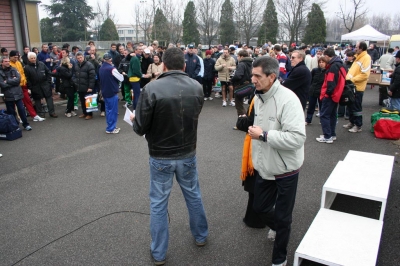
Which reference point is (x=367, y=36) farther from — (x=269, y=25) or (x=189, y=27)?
(x=189, y=27)

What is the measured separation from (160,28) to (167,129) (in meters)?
29.1

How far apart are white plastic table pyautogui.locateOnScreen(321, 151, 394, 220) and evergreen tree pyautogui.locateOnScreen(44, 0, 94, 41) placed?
37815 millimetres

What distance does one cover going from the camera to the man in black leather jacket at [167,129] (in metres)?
2.81

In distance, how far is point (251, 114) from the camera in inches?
126

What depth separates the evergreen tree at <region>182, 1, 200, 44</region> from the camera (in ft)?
122

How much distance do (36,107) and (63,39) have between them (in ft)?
103

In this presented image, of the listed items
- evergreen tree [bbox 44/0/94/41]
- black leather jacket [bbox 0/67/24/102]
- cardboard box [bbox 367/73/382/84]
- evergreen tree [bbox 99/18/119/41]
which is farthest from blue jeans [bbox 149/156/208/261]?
evergreen tree [bbox 44/0/94/41]

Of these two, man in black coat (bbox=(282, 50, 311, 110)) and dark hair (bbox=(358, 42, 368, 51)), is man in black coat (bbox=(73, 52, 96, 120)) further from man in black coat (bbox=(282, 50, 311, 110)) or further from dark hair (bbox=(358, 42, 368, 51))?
dark hair (bbox=(358, 42, 368, 51))

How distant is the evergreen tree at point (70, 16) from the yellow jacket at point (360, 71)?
1379 inches

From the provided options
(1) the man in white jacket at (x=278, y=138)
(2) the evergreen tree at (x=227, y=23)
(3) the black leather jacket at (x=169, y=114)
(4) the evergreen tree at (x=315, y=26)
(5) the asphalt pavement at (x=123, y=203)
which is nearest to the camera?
(1) the man in white jacket at (x=278, y=138)

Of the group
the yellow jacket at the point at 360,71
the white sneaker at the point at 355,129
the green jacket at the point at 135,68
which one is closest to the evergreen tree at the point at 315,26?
the yellow jacket at the point at 360,71

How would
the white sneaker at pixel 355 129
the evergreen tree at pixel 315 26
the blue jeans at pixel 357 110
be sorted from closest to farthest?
the blue jeans at pixel 357 110 < the white sneaker at pixel 355 129 < the evergreen tree at pixel 315 26

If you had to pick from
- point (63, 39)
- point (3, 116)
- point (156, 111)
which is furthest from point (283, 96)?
point (63, 39)

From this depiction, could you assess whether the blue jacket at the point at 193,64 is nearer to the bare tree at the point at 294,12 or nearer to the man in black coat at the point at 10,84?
the man in black coat at the point at 10,84
